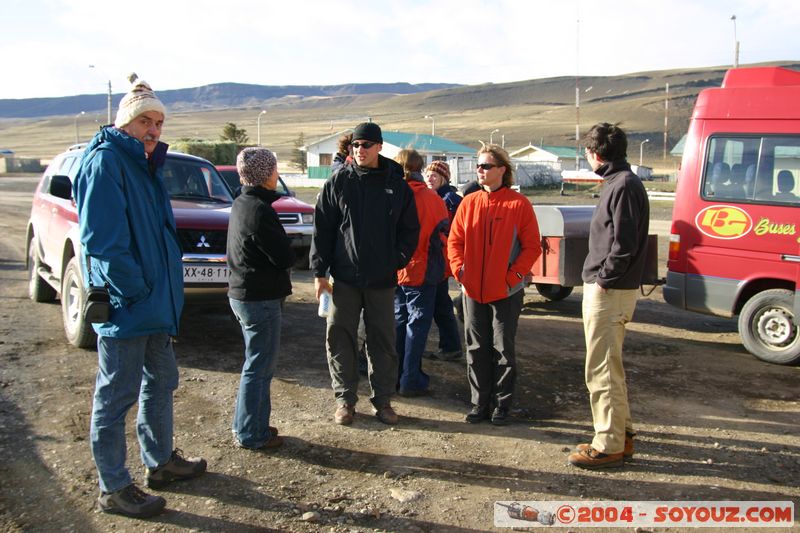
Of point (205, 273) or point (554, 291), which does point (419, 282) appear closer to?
point (205, 273)

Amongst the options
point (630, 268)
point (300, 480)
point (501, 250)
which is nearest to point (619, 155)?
point (630, 268)

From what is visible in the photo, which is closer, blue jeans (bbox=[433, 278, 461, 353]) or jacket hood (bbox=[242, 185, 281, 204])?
jacket hood (bbox=[242, 185, 281, 204])

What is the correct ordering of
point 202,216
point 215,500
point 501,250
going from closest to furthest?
point 215,500
point 501,250
point 202,216

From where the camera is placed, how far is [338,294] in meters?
5.03

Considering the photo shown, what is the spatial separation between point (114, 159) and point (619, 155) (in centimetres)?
296

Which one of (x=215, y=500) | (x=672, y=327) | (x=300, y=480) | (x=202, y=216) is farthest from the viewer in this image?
(x=672, y=327)

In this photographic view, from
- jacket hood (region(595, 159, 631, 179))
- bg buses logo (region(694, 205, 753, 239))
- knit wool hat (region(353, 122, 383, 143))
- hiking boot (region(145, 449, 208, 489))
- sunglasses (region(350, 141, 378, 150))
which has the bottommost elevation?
hiking boot (region(145, 449, 208, 489))

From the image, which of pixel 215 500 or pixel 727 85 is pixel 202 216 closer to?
pixel 215 500

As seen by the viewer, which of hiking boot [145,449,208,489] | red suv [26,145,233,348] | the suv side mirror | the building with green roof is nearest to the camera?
hiking boot [145,449,208,489]

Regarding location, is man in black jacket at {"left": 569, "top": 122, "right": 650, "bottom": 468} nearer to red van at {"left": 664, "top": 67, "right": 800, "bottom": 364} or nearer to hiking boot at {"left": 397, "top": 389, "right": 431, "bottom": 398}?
hiking boot at {"left": 397, "top": 389, "right": 431, "bottom": 398}


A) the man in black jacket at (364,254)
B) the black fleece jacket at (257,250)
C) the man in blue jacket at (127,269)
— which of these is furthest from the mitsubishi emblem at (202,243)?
the man in blue jacket at (127,269)

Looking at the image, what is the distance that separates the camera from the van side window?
23.3ft

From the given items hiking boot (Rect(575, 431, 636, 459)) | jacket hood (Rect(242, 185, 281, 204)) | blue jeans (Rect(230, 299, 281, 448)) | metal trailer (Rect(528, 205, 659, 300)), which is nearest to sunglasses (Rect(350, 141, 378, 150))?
jacket hood (Rect(242, 185, 281, 204))

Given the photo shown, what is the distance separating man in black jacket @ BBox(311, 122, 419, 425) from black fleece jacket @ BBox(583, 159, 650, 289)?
52.3 inches
